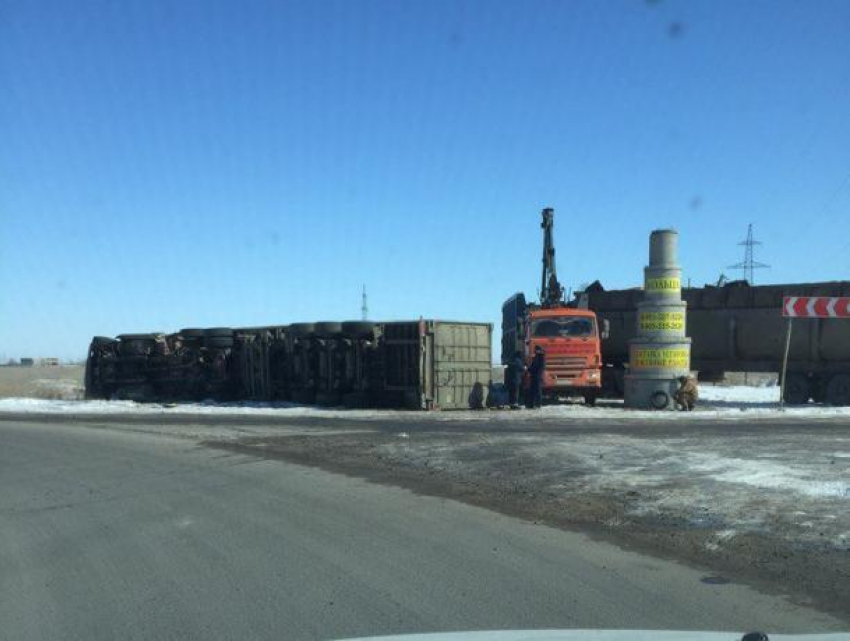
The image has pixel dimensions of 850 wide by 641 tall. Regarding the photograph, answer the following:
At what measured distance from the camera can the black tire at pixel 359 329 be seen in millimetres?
26766

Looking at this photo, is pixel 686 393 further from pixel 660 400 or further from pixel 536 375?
pixel 536 375

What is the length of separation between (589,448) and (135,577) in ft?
29.1

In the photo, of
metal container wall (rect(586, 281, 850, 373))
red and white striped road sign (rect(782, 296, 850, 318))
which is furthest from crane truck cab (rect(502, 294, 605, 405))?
red and white striped road sign (rect(782, 296, 850, 318))

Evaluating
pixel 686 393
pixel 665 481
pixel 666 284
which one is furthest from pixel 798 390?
pixel 665 481

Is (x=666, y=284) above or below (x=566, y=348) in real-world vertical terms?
above

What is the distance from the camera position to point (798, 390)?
2697 centimetres

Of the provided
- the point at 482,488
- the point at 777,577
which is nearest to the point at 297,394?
the point at 482,488

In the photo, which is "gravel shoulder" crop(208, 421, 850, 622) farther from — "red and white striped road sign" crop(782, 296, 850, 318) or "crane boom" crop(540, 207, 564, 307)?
"crane boom" crop(540, 207, 564, 307)

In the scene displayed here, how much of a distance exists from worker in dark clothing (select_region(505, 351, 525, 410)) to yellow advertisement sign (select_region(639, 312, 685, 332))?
3734mm

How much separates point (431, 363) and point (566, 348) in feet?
13.2

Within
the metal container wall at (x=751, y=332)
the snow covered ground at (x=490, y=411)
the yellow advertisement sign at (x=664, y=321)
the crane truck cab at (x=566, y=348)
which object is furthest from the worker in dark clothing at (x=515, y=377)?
the metal container wall at (x=751, y=332)

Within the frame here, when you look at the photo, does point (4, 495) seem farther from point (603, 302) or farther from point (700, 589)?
point (603, 302)

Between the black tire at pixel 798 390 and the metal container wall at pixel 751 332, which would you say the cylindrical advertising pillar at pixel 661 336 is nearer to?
the metal container wall at pixel 751 332

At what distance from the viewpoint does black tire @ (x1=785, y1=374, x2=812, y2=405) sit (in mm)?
26859
